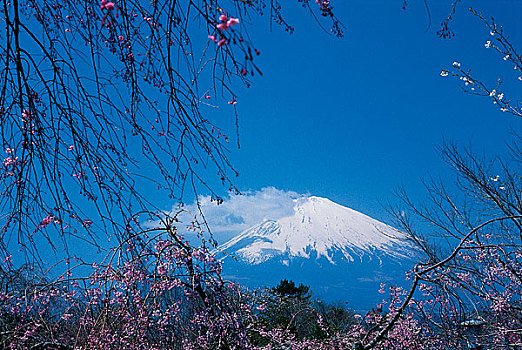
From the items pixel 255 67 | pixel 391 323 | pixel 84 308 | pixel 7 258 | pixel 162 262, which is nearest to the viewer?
pixel 255 67

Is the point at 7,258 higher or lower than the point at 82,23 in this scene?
lower

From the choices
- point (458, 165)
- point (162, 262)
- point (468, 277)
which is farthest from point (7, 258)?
point (458, 165)

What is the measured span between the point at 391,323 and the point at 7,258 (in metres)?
2.45

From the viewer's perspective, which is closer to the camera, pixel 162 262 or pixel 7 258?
pixel 7 258

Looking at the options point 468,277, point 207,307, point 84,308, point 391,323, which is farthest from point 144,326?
point 468,277

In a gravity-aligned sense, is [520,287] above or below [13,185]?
below

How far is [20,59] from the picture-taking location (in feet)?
5.68

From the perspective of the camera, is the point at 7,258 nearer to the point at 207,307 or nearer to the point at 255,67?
the point at 207,307

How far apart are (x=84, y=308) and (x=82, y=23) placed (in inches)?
82.7

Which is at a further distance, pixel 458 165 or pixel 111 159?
pixel 458 165

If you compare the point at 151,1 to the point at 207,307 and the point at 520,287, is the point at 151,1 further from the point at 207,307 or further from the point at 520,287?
the point at 520,287

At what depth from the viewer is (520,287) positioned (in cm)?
569

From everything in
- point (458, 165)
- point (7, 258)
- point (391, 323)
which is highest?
point (458, 165)

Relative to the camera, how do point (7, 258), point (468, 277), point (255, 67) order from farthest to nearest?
1. point (468, 277)
2. point (7, 258)
3. point (255, 67)
